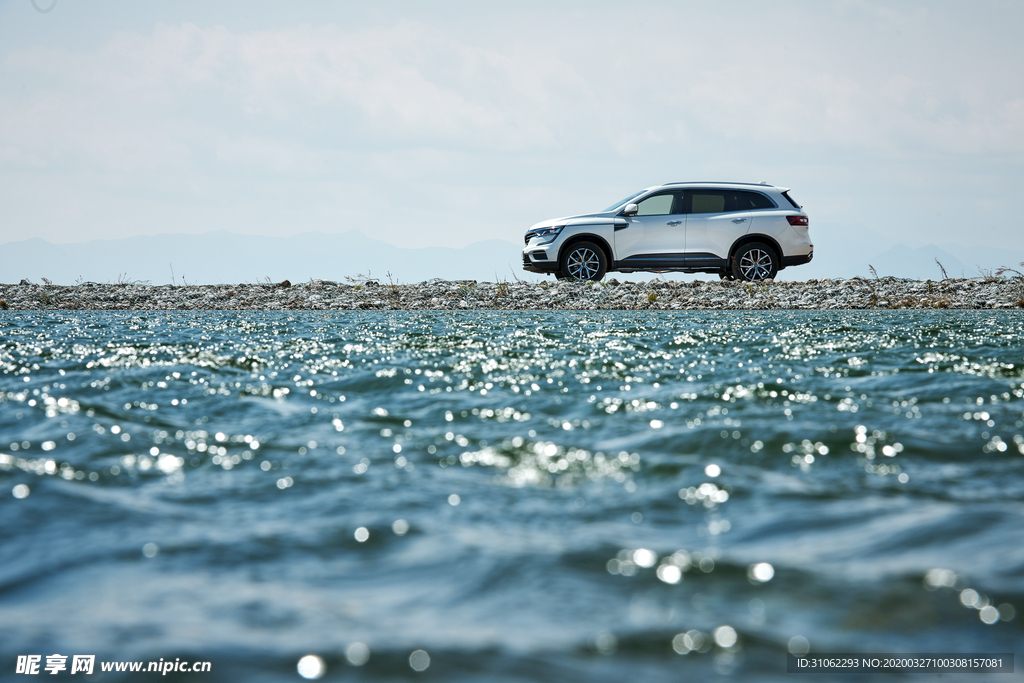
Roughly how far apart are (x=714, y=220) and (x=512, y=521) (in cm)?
1375

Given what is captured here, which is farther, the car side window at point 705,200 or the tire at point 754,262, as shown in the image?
the tire at point 754,262

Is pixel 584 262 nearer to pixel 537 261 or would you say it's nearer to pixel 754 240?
pixel 537 261

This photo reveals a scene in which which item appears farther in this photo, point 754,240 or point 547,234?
point 547,234

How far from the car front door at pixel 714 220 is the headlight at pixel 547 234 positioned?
252 centimetres

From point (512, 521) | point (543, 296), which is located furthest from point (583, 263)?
point (512, 521)

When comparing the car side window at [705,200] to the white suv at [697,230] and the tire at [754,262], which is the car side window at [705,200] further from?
the tire at [754,262]

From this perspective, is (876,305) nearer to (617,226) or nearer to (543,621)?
(617,226)

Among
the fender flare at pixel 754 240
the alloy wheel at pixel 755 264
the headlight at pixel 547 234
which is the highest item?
the headlight at pixel 547 234

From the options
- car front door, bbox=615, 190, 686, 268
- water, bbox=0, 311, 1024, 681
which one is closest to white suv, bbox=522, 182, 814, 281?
car front door, bbox=615, 190, 686, 268

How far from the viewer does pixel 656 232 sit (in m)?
15.8

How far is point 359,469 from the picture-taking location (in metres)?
3.53

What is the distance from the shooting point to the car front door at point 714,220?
51.5 feet

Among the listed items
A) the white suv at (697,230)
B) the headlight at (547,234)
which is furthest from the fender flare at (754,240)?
the headlight at (547,234)

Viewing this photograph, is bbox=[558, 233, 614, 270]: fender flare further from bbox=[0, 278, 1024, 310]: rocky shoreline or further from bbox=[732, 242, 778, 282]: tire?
bbox=[732, 242, 778, 282]: tire
